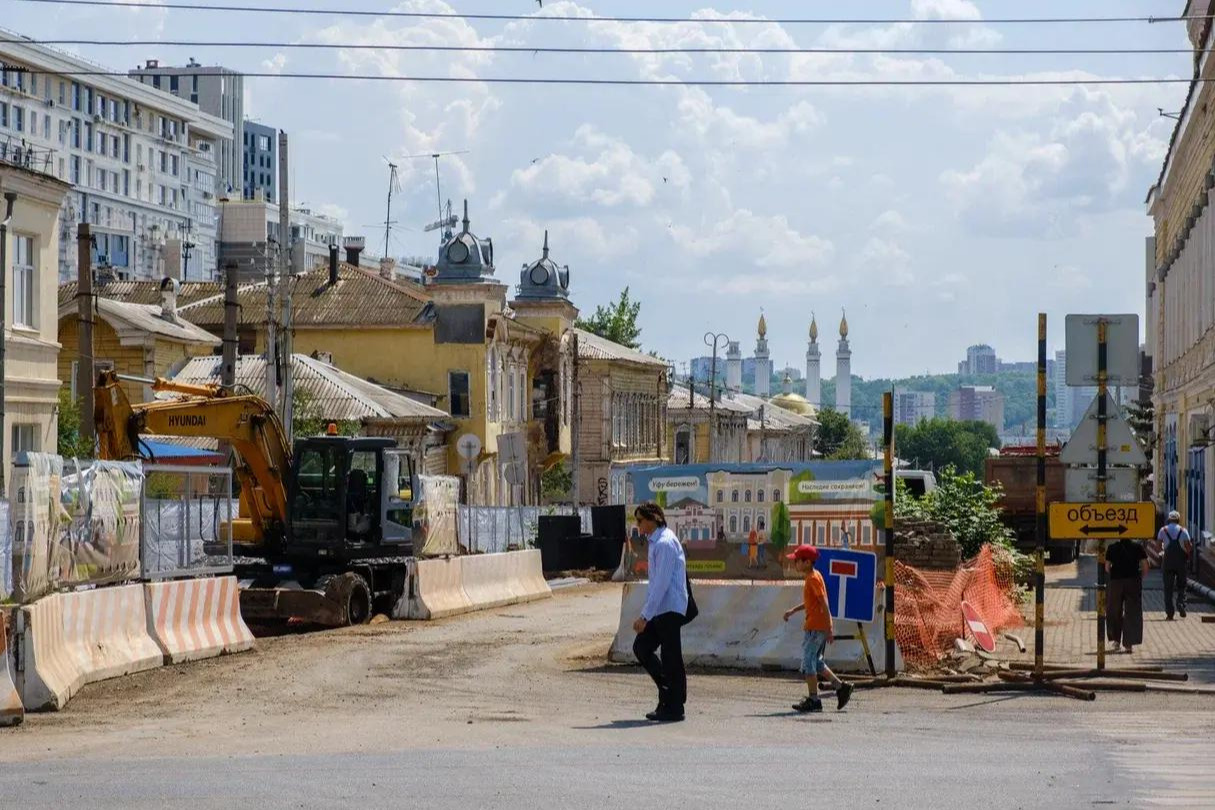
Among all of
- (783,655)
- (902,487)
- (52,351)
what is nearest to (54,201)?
(52,351)

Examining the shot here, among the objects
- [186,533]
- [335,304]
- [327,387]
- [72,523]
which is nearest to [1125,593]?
[186,533]

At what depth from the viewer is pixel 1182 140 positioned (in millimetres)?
43281

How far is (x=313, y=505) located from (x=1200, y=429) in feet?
Answer: 58.3

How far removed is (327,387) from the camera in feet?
192

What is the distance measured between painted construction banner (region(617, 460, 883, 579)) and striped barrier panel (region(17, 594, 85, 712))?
6148mm

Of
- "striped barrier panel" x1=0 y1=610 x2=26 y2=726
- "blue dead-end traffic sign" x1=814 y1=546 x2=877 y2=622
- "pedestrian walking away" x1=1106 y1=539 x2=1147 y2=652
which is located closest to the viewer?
"striped barrier panel" x1=0 y1=610 x2=26 y2=726

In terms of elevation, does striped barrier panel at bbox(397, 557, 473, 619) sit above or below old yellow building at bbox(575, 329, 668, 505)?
below

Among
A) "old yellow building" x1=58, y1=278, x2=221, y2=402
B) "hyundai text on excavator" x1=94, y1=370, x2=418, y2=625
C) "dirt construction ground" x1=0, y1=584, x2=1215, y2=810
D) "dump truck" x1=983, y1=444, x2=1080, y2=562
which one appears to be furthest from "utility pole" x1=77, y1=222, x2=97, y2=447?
→ "dump truck" x1=983, y1=444, x2=1080, y2=562

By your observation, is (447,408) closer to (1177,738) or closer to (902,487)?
(902,487)

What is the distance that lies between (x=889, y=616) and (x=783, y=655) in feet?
4.94

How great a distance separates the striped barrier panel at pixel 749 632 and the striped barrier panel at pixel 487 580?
1091 cm

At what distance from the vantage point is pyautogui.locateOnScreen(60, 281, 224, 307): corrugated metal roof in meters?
67.0

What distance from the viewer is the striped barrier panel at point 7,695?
15.0 metres

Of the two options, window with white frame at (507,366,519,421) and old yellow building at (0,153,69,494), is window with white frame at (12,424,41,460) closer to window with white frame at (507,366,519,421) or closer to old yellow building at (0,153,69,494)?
old yellow building at (0,153,69,494)
